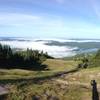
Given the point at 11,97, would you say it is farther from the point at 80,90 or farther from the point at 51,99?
the point at 80,90

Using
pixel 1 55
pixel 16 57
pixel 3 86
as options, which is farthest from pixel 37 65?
pixel 3 86

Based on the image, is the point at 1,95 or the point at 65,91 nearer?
the point at 1,95

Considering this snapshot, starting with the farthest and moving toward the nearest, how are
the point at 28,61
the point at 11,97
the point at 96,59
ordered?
1. the point at 28,61
2. the point at 96,59
3. the point at 11,97

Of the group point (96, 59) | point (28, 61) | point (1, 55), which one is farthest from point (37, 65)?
point (96, 59)

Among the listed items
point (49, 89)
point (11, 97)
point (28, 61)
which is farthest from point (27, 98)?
point (28, 61)

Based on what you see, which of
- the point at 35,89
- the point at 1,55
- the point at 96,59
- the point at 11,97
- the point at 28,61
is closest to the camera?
the point at 11,97

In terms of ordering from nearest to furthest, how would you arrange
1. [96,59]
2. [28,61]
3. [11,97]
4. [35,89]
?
1. [11,97]
2. [35,89]
3. [96,59]
4. [28,61]

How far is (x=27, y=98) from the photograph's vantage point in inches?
1368

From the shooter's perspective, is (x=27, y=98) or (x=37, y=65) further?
(x=37, y=65)

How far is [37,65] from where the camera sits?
122625 millimetres

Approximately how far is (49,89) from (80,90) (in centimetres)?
516

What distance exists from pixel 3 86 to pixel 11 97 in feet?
19.4

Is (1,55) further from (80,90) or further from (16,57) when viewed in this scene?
(80,90)

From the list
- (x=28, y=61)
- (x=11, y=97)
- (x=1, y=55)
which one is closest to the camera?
(x=11, y=97)
